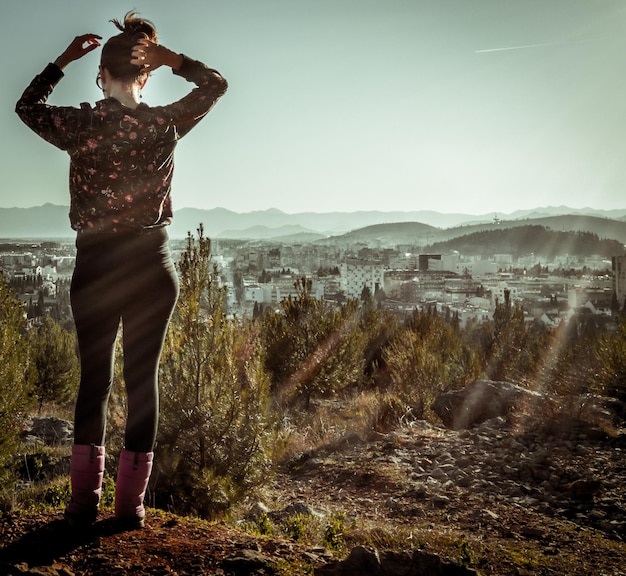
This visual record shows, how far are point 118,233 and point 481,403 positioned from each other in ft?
24.6

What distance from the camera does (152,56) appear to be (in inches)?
70.6

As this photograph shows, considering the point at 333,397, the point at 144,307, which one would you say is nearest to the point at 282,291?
the point at 333,397

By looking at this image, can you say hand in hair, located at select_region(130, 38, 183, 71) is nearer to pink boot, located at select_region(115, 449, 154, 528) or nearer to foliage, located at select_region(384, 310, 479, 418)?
pink boot, located at select_region(115, 449, 154, 528)

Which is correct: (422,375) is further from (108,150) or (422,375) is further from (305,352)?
(108,150)

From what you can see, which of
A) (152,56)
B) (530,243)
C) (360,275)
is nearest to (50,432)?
(152,56)

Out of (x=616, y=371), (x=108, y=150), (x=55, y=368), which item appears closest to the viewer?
(x=108, y=150)

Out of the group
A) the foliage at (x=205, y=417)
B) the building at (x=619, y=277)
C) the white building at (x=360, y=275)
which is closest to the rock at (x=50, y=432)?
the foliage at (x=205, y=417)

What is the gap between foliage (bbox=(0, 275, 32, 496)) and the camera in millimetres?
3309

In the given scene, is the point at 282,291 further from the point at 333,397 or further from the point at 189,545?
the point at 189,545

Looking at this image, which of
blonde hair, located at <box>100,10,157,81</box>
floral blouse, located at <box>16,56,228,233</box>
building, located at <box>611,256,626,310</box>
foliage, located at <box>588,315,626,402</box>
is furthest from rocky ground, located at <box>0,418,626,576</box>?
building, located at <box>611,256,626,310</box>

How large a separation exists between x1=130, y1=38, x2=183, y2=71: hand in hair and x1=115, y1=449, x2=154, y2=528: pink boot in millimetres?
1411

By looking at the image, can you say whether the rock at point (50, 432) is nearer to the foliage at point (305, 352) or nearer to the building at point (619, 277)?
the foliage at point (305, 352)

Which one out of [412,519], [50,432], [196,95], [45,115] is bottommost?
[50,432]

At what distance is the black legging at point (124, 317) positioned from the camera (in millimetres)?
1732
